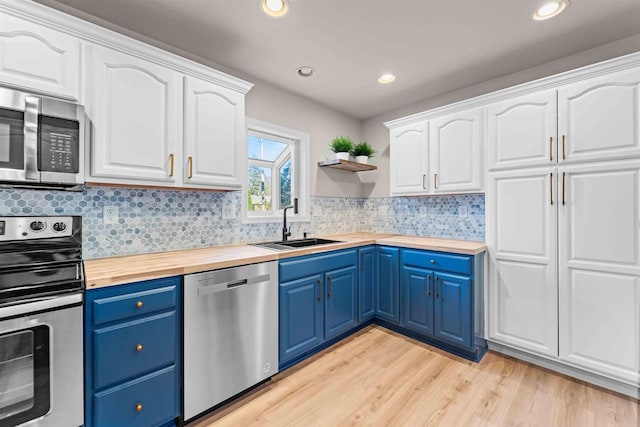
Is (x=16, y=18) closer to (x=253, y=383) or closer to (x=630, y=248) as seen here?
(x=253, y=383)

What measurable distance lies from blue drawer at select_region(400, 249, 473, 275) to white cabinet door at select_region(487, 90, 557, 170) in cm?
84

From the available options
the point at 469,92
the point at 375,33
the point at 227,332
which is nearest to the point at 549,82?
the point at 469,92

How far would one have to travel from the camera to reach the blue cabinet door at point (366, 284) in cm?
283

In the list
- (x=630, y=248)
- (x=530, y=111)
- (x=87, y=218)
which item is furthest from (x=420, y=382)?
(x=87, y=218)

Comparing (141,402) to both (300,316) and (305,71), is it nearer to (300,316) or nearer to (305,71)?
(300,316)

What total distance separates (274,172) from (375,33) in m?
1.62

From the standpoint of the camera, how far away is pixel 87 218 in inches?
71.8

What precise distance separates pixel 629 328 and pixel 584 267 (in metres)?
0.43

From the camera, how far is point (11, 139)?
1340 millimetres

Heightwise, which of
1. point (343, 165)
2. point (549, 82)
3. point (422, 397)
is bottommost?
point (422, 397)

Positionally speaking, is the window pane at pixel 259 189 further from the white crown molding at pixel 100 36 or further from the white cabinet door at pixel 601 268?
the white cabinet door at pixel 601 268

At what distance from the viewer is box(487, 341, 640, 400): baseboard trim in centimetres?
190

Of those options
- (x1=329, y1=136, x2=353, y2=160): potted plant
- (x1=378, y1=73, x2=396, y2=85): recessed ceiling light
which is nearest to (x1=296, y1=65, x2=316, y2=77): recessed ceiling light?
(x1=378, y1=73, x2=396, y2=85): recessed ceiling light

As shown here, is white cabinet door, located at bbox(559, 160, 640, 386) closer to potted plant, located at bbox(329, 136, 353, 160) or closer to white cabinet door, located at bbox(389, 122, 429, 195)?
white cabinet door, located at bbox(389, 122, 429, 195)
